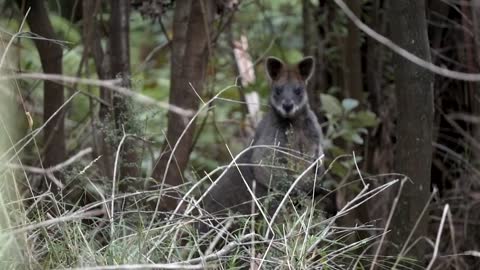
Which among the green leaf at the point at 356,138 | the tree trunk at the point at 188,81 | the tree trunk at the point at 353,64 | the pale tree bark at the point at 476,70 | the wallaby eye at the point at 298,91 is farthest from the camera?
the tree trunk at the point at 353,64

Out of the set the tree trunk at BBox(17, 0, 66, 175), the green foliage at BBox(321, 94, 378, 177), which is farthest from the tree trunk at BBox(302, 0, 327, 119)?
the tree trunk at BBox(17, 0, 66, 175)

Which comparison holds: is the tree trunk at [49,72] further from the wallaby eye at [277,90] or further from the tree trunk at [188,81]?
the wallaby eye at [277,90]

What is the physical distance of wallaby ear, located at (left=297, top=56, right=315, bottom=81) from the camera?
6617 millimetres

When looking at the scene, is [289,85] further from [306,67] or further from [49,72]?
[49,72]

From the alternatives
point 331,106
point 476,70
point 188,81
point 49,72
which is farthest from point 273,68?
point 49,72

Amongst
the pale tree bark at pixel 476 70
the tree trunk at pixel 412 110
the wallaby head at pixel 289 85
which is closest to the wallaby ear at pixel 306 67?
the wallaby head at pixel 289 85

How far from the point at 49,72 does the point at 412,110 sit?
2423 millimetres

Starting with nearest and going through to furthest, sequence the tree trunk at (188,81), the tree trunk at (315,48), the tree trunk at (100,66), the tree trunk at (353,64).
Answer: the tree trunk at (188,81) → the tree trunk at (100,66) → the tree trunk at (353,64) → the tree trunk at (315,48)

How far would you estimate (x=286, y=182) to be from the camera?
489cm

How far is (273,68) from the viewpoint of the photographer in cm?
684

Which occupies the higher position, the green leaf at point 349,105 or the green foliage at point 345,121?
the green leaf at point 349,105

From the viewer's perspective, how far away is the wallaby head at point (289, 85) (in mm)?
6609

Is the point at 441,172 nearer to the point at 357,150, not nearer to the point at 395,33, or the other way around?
the point at 357,150

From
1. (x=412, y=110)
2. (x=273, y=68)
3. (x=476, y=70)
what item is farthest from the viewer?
(x=273, y=68)
